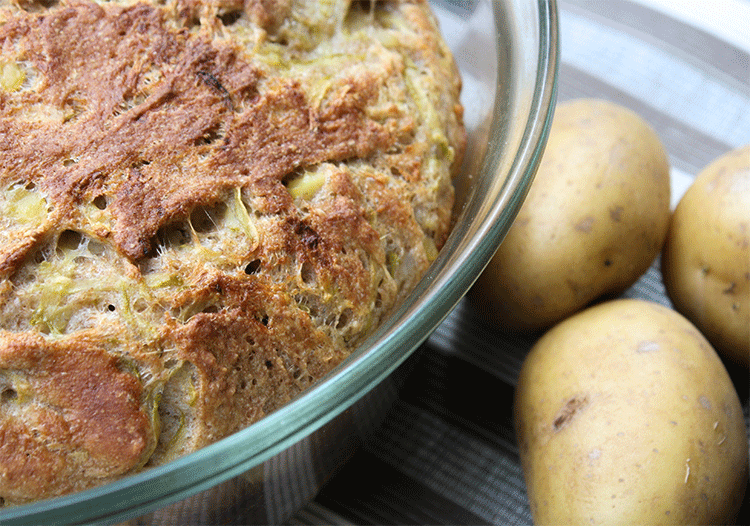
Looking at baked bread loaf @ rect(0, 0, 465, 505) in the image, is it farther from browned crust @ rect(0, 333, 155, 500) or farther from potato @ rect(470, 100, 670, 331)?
potato @ rect(470, 100, 670, 331)

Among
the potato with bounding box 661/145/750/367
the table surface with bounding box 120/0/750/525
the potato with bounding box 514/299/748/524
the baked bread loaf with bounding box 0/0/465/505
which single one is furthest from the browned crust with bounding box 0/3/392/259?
the potato with bounding box 661/145/750/367

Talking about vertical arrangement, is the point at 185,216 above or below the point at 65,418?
above

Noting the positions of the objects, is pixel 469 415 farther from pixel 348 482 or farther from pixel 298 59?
pixel 298 59

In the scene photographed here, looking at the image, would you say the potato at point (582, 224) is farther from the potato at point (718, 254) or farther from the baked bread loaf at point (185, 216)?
the baked bread loaf at point (185, 216)

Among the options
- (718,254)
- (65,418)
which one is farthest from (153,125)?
(718,254)

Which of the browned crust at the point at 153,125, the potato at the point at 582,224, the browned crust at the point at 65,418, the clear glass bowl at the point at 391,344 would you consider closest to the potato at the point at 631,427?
the potato at the point at 582,224

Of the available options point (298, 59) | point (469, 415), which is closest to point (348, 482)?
point (469, 415)

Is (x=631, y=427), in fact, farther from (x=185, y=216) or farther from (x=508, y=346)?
(x=185, y=216)
